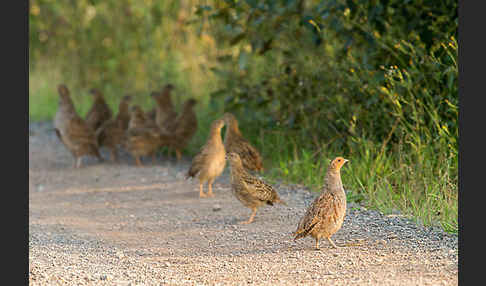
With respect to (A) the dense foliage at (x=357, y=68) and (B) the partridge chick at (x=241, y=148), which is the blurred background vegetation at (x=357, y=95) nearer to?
(A) the dense foliage at (x=357, y=68)

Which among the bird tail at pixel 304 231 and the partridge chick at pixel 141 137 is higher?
the partridge chick at pixel 141 137

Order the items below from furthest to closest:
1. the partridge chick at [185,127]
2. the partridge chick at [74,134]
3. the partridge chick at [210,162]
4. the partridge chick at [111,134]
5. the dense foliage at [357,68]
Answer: the partridge chick at [111,134] < the partridge chick at [185,127] < the partridge chick at [74,134] < the partridge chick at [210,162] < the dense foliage at [357,68]

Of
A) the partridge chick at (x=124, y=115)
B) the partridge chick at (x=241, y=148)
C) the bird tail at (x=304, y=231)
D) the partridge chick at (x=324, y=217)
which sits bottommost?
the bird tail at (x=304, y=231)

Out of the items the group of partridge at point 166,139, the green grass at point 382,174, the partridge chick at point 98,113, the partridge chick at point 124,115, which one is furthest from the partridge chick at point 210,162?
the partridge chick at point 98,113

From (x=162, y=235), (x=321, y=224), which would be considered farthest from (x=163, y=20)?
(x=321, y=224)

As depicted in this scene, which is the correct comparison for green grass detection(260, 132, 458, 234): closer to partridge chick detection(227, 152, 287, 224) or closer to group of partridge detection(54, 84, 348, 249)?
group of partridge detection(54, 84, 348, 249)

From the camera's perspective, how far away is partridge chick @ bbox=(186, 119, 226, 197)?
7.28 metres

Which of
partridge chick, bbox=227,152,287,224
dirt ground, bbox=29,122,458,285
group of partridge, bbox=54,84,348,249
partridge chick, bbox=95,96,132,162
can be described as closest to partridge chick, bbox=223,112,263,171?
group of partridge, bbox=54,84,348,249

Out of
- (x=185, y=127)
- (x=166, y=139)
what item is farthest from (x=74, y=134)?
(x=185, y=127)

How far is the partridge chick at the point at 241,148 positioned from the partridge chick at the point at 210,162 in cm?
31

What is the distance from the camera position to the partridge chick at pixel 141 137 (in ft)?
30.4

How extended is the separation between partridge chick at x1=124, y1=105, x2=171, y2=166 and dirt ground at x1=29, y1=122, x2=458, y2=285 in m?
1.14

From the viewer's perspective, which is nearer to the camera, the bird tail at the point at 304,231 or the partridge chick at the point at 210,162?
the bird tail at the point at 304,231

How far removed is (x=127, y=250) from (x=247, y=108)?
3.72 metres
